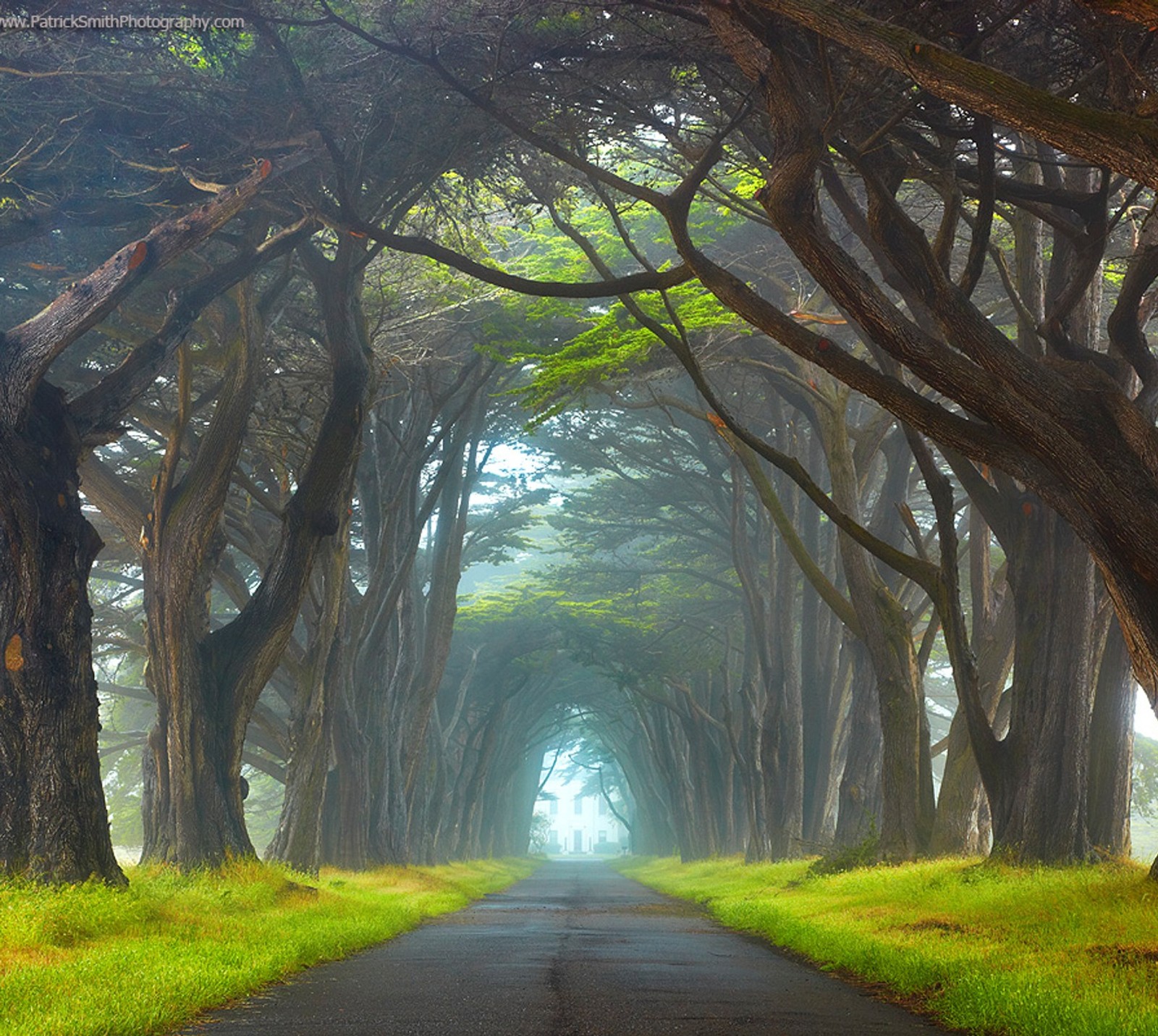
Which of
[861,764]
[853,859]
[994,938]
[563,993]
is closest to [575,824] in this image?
[861,764]

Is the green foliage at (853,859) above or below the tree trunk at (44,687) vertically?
below

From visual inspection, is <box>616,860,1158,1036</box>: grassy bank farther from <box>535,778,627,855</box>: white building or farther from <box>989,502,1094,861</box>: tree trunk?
<box>535,778,627,855</box>: white building

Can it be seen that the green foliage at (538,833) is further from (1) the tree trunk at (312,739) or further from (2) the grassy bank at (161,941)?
(2) the grassy bank at (161,941)

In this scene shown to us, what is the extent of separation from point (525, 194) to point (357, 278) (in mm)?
2502

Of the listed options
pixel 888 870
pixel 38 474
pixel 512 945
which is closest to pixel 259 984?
pixel 512 945

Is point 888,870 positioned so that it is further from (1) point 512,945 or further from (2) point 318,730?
(2) point 318,730

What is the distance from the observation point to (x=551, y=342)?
66.6 feet

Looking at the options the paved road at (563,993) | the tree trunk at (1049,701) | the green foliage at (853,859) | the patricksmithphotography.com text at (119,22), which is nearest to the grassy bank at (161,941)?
the paved road at (563,993)

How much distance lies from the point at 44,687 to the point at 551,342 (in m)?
11.2

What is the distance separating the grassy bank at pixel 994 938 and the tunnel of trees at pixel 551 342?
147 centimetres

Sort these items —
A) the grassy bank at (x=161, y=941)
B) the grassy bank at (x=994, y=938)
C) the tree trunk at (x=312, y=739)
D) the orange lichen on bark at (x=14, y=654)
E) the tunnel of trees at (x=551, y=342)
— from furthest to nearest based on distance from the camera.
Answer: the tree trunk at (x=312, y=739) < the orange lichen on bark at (x=14, y=654) < the tunnel of trees at (x=551, y=342) < the grassy bank at (x=994, y=938) < the grassy bank at (x=161, y=941)

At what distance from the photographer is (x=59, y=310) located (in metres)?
11.2

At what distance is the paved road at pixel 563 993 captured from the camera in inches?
249

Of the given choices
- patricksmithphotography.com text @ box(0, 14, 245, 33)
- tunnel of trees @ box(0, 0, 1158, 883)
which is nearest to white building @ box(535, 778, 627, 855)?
tunnel of trees @ box(0, 0, 1158, 883)
